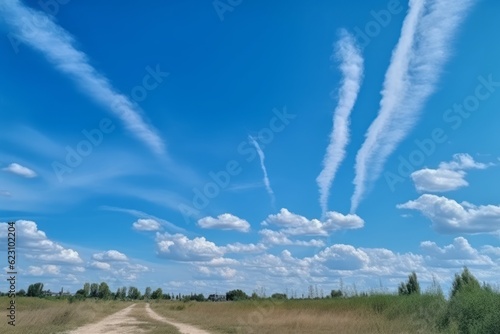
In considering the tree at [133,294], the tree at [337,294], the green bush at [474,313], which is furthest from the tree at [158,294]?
the green bush at [474,313]

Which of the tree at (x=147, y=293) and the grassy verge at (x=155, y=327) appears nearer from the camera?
the grassy verge at (x=155, y=327)

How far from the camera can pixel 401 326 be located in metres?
17.8

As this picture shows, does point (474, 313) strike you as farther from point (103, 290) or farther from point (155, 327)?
point (103, 290)

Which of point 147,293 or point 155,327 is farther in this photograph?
point 147,293

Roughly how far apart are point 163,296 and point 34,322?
→ 126042mm

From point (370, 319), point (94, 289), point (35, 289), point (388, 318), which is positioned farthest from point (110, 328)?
point (94, 289)

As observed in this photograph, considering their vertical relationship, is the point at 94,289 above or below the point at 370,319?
above

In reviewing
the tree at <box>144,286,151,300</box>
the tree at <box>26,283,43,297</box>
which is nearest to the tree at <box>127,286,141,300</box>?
the tree at <box>144,286,151,300</box>

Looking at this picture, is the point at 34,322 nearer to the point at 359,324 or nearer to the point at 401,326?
the point at 359,324

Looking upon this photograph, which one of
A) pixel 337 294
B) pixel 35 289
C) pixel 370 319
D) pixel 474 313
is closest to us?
pixel 474 313

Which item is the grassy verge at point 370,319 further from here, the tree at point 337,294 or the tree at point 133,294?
the tree at point 133,294

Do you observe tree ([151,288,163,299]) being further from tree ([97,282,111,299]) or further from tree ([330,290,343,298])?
tree ([330,290,343,298])

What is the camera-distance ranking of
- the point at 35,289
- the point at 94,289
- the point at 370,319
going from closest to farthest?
the point at 370,319 → the point at 35,289 → the point at 94,289

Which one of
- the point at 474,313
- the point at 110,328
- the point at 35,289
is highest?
the point at 35,289
